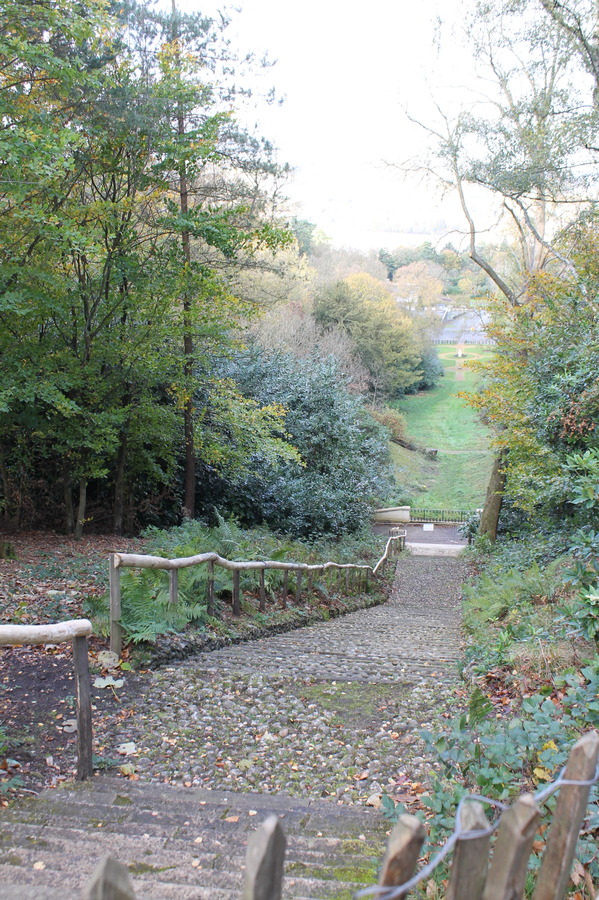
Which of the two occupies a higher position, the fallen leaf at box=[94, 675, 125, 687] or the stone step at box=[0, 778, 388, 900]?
the stone step at box=[0, 778, 388, 900]

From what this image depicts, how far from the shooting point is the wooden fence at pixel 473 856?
1104 millimetres

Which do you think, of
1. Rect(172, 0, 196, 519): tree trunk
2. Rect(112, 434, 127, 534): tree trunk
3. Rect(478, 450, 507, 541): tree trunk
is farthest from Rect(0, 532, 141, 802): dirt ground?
Rect(478, 450, 507, 541): tree trunk

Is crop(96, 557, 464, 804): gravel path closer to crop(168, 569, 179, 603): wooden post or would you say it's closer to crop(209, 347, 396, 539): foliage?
crop(168, 569, 179, 603): wooden post

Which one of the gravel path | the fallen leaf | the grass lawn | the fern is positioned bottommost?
the grass lawn

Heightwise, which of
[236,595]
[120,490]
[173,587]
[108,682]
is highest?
[173,587]

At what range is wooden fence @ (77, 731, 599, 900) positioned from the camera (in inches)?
43.4

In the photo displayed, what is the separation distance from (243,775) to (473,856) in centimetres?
308

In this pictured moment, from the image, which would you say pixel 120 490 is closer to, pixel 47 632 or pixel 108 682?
pixel 108 682

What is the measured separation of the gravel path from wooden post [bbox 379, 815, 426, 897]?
9.10 ft

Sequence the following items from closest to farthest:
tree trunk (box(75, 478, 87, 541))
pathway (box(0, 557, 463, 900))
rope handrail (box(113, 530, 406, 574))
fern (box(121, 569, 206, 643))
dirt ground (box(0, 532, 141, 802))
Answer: pathway (box(0, 557, 463, 900)) < dirt ground (box(0, 532, 141, 802)) < rope handrail (box(113, 530, 406, 574)) < fern (box(121, 569, 206, 643)) < tree trunk (box(75, 478, 87, 541))

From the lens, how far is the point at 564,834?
1423 millimetres

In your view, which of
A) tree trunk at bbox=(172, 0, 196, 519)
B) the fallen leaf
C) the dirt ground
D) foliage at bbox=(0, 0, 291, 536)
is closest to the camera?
the dirt ground

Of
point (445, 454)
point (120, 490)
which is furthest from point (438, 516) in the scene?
point (120, 490)

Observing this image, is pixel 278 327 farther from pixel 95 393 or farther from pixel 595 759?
pixel 595 759
